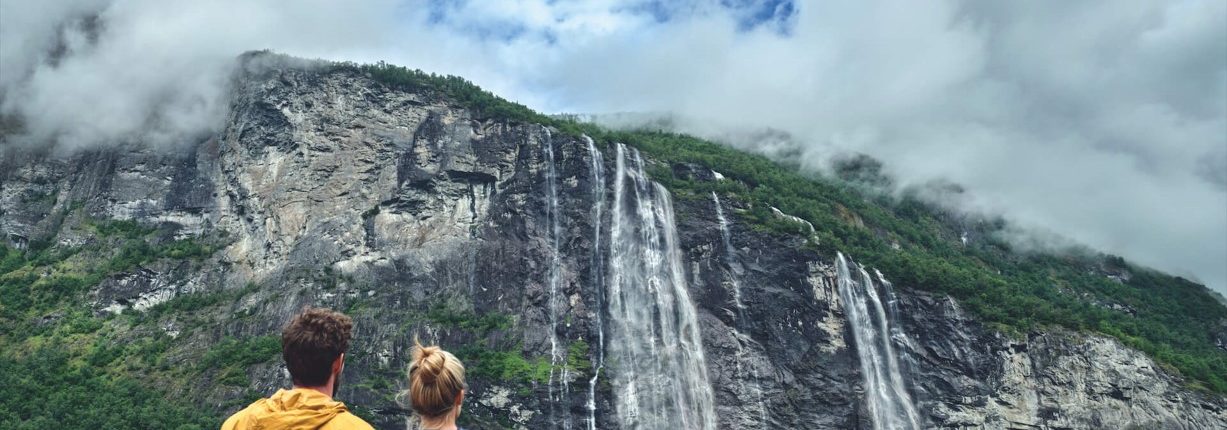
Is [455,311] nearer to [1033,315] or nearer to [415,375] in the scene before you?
[1033,315]

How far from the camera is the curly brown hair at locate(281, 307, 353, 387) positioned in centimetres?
570

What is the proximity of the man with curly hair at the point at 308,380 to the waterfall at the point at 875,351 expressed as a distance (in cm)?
6464

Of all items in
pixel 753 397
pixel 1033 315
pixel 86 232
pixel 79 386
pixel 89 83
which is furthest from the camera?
pixel 89 83

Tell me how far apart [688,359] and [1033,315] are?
2630cm

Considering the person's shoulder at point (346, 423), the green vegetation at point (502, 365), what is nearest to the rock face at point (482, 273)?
the green vegetation at point (502, 365)

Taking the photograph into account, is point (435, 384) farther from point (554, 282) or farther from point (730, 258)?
point (730, 258)

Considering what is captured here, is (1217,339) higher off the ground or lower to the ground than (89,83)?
lower

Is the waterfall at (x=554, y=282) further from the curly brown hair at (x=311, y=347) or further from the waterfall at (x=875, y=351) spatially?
the curly brown hair at (x=311, y=347)

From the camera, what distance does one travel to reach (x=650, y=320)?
231 ft

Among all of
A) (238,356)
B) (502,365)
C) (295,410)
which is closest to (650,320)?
(502,365)

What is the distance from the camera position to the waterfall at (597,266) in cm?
6469

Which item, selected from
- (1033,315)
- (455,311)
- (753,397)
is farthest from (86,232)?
(1033,315)

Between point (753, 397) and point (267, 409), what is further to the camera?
point (753, 397)

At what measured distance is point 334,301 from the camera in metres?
69.6
